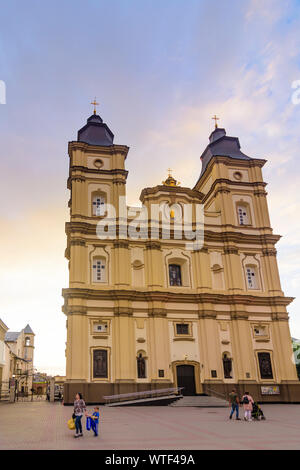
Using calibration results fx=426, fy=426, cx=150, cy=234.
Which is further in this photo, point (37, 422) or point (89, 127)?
point (89, 127)

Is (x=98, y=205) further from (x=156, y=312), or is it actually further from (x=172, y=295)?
(x=156, y=312)

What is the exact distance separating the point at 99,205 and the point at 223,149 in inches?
596

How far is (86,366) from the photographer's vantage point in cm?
3186

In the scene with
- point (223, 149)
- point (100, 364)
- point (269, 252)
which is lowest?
point (100, 364)

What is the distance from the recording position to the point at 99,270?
35.5 metres

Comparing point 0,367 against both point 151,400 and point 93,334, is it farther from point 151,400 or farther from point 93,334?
point 151,400

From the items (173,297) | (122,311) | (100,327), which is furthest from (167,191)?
(100,327)

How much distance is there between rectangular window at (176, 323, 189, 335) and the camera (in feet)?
115

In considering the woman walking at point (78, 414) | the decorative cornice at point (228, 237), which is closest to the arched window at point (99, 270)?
the decorative cornice at point (228, 237)

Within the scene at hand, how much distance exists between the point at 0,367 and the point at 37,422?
88.2 feet

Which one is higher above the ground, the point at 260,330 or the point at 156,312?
the point at 156,312

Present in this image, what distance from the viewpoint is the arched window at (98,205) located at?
37.7 metres

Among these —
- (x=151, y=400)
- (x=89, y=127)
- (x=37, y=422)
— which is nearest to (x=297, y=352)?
(x=151, y=400)
